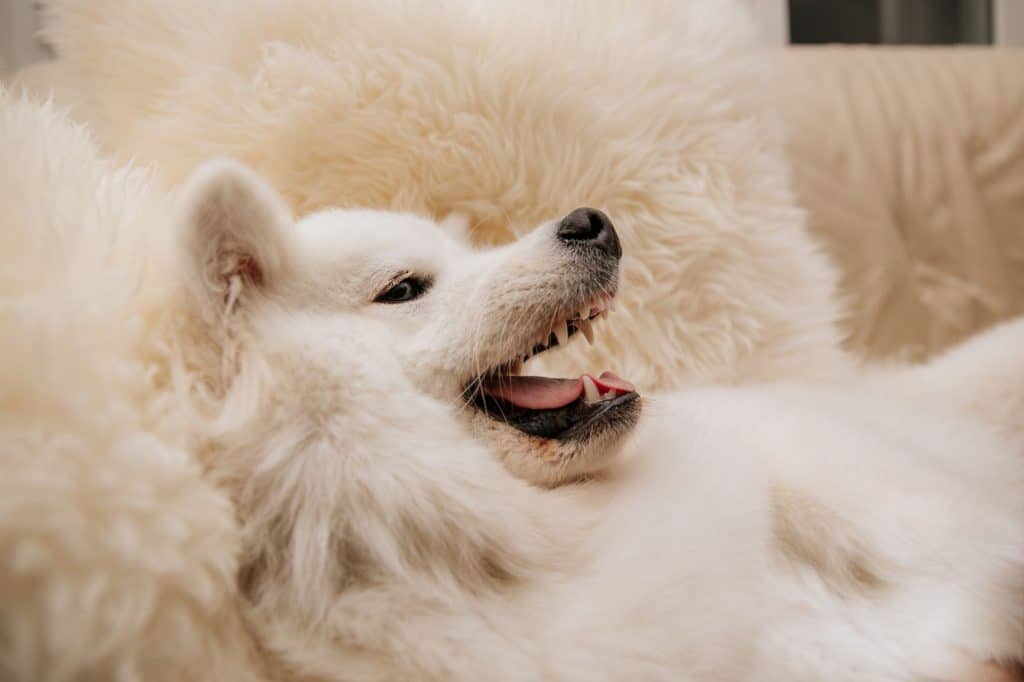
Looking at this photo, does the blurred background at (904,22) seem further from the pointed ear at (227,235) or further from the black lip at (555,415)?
the pointed ear at (227,235)

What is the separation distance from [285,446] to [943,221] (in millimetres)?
1693

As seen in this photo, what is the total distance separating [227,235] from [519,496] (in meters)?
0.30

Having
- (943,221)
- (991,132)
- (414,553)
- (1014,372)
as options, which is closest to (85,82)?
(414,553)

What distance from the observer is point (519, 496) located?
597 mm

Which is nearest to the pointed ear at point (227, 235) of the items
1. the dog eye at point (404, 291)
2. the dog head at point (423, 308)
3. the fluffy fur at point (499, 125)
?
the dog head at point (423, 308)

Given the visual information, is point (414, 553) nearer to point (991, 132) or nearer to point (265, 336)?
point (265, 336)

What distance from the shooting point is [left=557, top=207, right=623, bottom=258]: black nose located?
712 millimetres

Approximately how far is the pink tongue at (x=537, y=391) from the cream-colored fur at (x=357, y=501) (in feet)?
0.16

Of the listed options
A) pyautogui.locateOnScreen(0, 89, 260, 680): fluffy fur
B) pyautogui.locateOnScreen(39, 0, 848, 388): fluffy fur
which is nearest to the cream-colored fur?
pyautogui.locateOnScreen(0, 89, 260, 680): fluffy fur

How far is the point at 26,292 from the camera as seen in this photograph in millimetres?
495

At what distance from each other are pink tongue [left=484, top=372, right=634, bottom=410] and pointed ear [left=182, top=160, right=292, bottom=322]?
0.22 metres

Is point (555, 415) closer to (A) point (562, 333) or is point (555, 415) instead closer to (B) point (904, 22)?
(A) point (562, 333)

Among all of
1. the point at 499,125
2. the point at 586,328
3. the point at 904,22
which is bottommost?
the point at 904,22

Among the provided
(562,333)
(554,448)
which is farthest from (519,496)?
(562,333)
